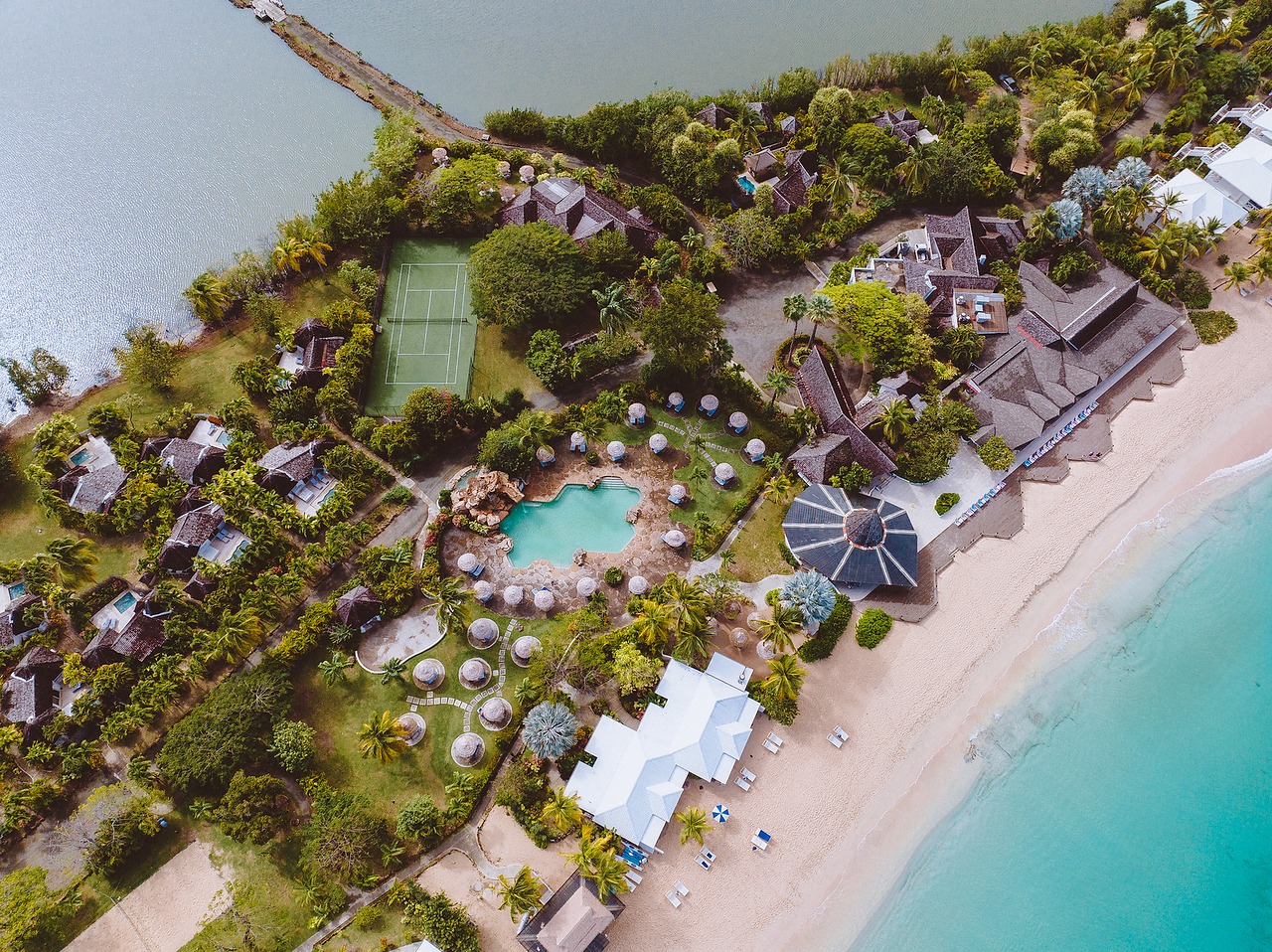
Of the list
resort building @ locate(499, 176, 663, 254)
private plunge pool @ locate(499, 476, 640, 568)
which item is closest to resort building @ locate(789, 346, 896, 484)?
private plunge pool @ locate(499, 476, 640, 568)

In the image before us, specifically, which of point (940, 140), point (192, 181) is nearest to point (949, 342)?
point (940, 140)

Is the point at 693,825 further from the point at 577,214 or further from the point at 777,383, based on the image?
the point at 577,214

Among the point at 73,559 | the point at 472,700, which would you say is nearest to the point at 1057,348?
the point at 472,700

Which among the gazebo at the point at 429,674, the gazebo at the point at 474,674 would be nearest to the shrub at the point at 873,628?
the gazebo at the point at 474,674

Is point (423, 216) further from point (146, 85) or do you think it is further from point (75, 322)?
point (146, 85)

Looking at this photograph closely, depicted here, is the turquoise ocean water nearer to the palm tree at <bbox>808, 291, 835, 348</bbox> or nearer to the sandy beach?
the sandy beach

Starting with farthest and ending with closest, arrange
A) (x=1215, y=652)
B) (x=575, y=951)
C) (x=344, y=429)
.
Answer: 1. (x=344, y=429)
2. (x=1215, y=652)
3. (x=575, y=951)
